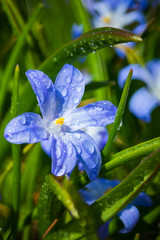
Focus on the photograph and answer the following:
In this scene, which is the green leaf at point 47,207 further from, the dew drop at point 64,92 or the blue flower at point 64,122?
the dew drop at point 64,92

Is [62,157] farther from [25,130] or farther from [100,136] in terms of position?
[100,136]

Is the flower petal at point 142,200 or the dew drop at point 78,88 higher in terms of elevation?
the dew drop at point 78,88

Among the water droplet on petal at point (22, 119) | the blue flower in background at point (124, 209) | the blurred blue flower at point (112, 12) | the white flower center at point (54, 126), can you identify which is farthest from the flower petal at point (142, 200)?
the blurred blue flower at point (112, 12)

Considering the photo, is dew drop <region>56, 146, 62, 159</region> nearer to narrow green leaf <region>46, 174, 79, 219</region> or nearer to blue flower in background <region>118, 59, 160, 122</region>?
narrow green leaf <region>46, 174, 79, 219</region>

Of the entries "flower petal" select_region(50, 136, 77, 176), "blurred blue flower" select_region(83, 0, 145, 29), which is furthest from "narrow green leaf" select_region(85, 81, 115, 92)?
"blurred blue flower" select_region(83, 0, 145, 29)

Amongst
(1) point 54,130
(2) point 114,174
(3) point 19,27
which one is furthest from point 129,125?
(3) point 19,27

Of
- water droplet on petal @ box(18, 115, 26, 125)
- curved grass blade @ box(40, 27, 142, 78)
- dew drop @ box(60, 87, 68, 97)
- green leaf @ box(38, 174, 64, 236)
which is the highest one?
curved grass blade @ box(40, 27, 142, 78)
